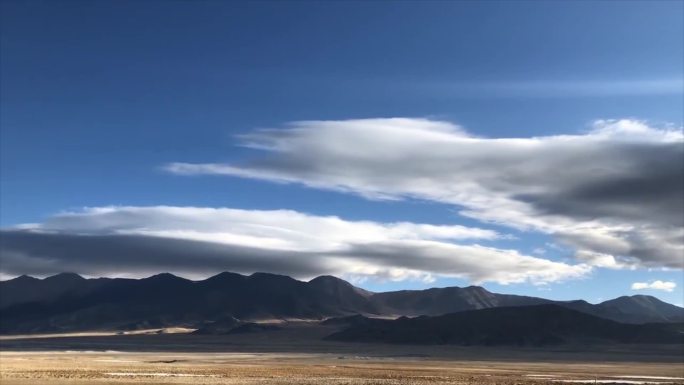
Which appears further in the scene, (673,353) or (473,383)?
(673,353)

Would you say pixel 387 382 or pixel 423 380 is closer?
pixel 387 382

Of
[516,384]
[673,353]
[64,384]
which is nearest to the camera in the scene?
[64,384]

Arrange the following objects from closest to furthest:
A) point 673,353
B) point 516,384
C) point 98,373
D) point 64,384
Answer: point 64,384 → point 516,384 → point 98,373 → point 673,353

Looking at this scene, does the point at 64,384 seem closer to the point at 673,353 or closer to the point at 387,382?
the point at 387,382

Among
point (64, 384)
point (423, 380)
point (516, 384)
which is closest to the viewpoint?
point (64, 384)

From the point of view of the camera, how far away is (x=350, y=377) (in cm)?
7894

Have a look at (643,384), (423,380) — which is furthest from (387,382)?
(643,384)

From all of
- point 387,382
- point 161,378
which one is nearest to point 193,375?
point 161,378

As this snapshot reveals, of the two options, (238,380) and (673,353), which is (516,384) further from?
(673,353)

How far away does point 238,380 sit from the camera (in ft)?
242

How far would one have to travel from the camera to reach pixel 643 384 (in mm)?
77875

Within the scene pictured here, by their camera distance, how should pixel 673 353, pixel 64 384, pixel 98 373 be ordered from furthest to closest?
1. pixel 673 353
2. pixel 98 373
3. pixel 64 384

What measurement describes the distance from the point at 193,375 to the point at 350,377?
1633cm

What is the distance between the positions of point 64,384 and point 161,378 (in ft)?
36.1
